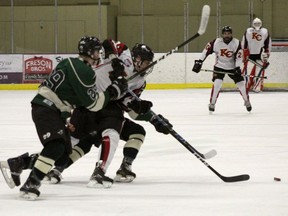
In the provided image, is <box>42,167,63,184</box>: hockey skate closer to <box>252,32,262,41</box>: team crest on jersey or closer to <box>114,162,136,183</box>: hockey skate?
<box>114,162,136,183</box>: hockey skate

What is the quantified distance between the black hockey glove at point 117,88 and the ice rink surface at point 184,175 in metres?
0.53

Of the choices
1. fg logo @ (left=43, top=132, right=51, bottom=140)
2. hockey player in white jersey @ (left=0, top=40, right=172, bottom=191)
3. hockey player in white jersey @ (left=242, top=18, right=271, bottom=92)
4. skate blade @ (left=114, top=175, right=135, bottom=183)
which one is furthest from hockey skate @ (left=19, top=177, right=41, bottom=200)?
hockey player in white jersey @ (left=242, top=18, right=271, bottom=92)

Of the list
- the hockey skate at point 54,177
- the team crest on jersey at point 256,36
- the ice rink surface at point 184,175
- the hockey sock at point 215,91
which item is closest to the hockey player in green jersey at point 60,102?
the ice rink surface at point 184,175

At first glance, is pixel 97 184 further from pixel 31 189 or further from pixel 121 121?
pixel 31 189

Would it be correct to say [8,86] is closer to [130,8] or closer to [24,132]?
[130,8]

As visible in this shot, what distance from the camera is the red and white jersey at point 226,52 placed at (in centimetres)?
1108

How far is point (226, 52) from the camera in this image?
11.2 metres

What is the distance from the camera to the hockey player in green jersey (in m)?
4.23

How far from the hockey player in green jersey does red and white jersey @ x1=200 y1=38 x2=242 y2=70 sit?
6702 mm

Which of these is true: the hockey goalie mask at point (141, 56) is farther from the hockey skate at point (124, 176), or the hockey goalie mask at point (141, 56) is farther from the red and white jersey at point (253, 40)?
the red and white jersey at point (253, 40)

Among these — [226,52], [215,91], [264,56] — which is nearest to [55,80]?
[215,91]

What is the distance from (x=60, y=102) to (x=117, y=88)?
0.35 metres

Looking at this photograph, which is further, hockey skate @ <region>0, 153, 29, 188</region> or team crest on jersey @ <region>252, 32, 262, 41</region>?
team crest on jersey @ <region>252, 32, 262, 41</region>

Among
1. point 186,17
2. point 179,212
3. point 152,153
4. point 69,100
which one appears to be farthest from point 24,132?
point 186,17
